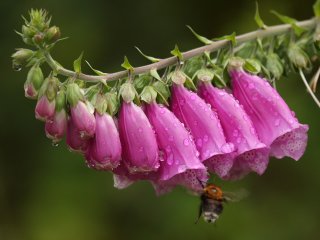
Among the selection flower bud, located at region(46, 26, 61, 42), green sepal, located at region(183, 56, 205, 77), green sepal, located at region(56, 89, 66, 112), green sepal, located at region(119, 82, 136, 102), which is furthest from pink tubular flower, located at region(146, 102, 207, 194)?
flower bud, located at region(46, 26, 61, 42)

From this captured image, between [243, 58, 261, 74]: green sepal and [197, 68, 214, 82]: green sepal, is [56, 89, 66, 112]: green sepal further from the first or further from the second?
[243, 58, 261, 74]: green sepal

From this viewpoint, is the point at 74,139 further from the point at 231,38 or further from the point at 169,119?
the point at 231,38

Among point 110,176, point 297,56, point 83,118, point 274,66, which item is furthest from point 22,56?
point 110,176

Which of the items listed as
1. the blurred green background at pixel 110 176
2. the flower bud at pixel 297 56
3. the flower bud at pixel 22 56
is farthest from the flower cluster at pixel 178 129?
the blurred green background at pixel 110 176

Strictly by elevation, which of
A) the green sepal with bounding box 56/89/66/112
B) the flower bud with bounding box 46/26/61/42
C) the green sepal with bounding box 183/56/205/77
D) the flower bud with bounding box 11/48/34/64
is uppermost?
the flower bud with bounding box 46/26/61/42

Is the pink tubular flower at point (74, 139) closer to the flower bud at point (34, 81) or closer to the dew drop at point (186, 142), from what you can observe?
the flower bud at point (34, 81)

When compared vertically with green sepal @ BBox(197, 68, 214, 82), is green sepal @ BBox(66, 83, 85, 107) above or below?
above
